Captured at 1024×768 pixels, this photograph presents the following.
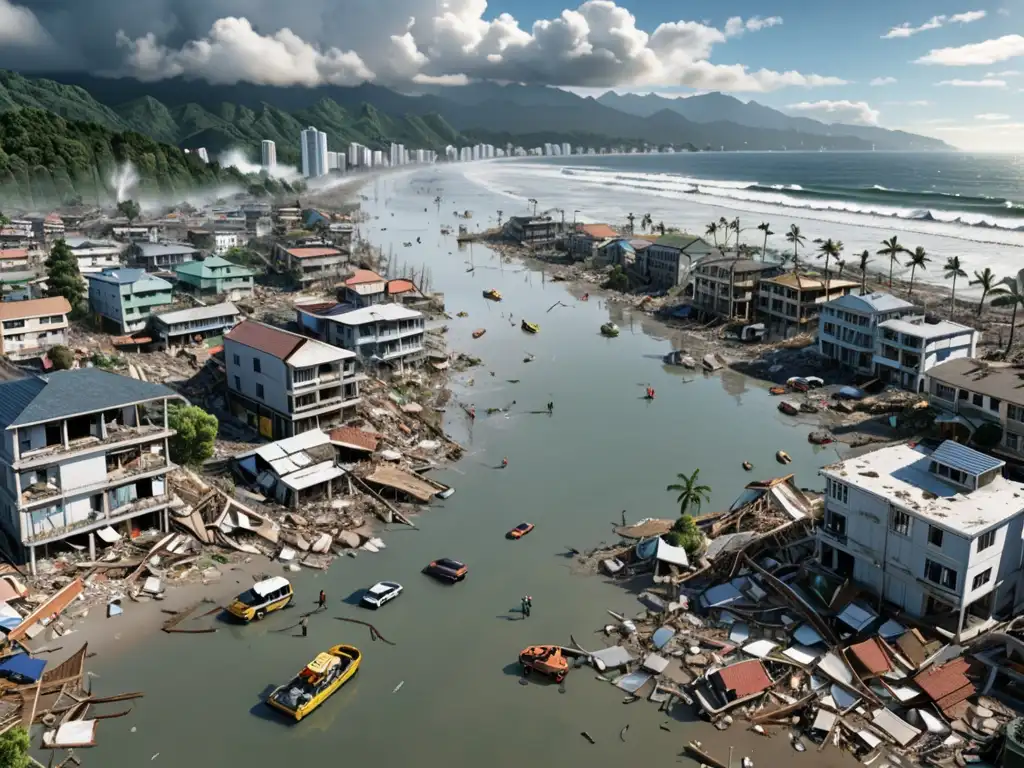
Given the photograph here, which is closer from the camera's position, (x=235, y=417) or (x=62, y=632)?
(x=62, y=632)

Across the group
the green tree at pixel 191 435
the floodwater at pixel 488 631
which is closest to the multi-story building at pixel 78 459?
the green tree at pixel 191 435

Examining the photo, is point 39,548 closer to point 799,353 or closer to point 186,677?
point 186,677

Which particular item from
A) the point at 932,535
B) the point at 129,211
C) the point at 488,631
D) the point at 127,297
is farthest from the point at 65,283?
the point at 129,211

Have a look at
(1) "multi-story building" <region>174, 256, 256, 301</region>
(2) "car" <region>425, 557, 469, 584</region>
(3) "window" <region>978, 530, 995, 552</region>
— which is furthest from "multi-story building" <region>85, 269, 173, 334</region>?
(3) "window" <region>978, 530, 995, 552</region>

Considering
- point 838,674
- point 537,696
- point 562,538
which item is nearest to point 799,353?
point 562,538

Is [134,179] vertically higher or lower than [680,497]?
higher

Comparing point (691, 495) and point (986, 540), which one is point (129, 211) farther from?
point (986, 540)
